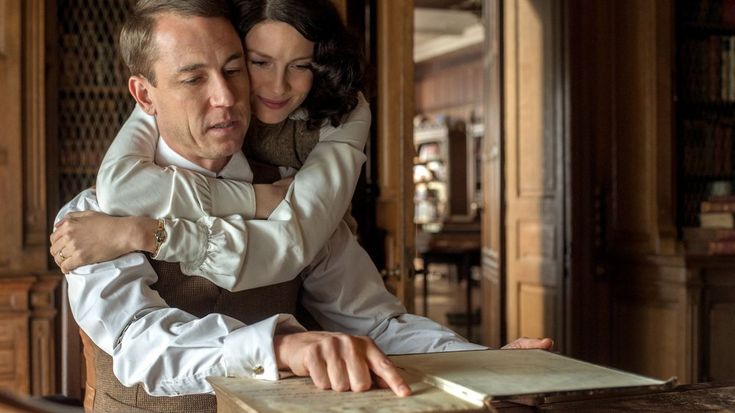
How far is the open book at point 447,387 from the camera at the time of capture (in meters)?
0.94

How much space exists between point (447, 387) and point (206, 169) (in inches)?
28.2

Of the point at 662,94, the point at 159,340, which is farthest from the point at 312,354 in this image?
the point at 662,94

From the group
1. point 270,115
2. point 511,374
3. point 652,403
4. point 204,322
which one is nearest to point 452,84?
point 270,115

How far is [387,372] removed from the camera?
102cm

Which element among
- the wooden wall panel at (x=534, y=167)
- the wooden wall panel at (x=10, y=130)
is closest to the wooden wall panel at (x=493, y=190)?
the wooden wall panel at (x=534, y=167)

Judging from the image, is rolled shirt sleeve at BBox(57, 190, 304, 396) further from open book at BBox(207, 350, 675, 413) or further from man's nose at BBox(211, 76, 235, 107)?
man's nose at BBox(211, 76, 235, 107)

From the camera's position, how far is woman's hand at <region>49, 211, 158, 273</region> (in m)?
1.30

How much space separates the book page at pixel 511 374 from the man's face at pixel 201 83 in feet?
1.69

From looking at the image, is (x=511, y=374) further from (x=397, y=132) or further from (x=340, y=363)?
(x=397, y=132)

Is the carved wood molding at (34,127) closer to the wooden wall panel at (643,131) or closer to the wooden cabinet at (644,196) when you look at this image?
the wooden cabinet at (644,196)

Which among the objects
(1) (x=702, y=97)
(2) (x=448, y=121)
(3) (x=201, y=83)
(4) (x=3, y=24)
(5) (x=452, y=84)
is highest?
(5) (x=452, y=84)

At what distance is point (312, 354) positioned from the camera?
41.5 inches

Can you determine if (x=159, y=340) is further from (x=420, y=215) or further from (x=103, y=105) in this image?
(x=420, y=215)

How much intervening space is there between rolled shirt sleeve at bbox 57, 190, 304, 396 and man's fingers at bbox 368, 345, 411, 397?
132mm
